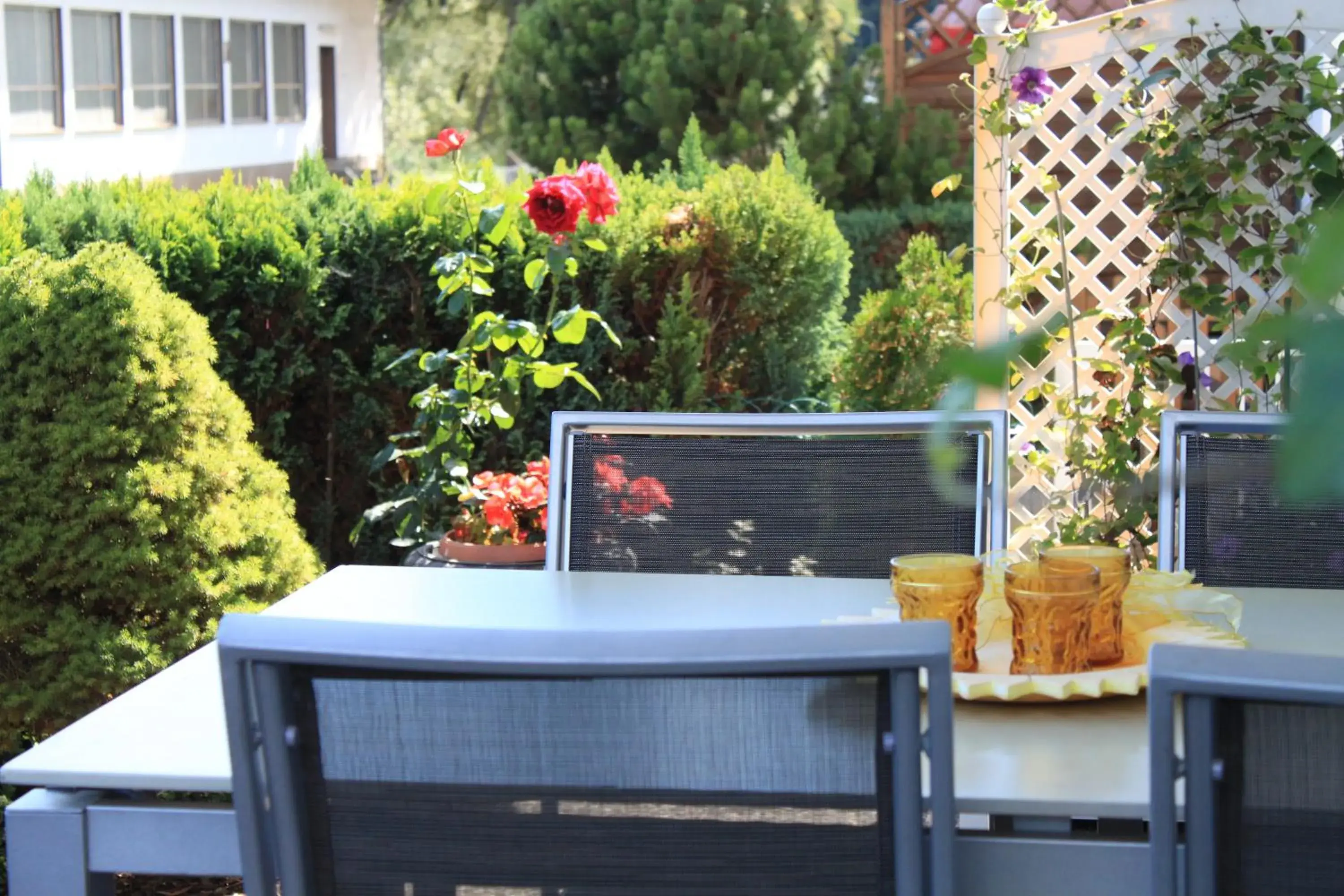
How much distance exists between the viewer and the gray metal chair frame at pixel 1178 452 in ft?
6.76

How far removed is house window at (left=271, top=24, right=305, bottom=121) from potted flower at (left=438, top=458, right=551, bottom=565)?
12.4m

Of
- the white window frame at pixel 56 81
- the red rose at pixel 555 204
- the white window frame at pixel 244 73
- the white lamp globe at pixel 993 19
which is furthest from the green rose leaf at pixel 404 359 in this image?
the white window frame at pixel 244 73

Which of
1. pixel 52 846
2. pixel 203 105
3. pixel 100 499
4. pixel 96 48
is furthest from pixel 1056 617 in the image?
pixel 203 105

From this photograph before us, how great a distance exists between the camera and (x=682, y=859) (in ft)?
3.41

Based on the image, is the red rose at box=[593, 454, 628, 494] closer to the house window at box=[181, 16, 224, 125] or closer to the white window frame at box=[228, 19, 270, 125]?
the house window at box=[181, 16, 224, 125]

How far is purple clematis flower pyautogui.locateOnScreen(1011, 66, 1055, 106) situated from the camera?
3.81m

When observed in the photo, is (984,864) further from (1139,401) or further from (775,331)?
(775,331)

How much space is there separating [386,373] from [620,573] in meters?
2.46

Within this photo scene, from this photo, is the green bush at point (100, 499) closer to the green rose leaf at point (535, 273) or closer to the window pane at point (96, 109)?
the green rose leaf at point (535, 273)

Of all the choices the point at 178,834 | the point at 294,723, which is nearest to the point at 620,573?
the point at 178,834

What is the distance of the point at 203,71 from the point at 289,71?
1718mm

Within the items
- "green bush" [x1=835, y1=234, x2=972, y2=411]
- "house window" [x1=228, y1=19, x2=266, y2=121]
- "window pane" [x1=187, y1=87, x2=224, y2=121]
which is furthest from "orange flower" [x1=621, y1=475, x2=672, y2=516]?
"house window" [x1=228, y1=19, x2=266, y2=121]

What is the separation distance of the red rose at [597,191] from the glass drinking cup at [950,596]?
2329 millimetres

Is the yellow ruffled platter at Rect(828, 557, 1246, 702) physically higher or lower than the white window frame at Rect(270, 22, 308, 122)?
lower
